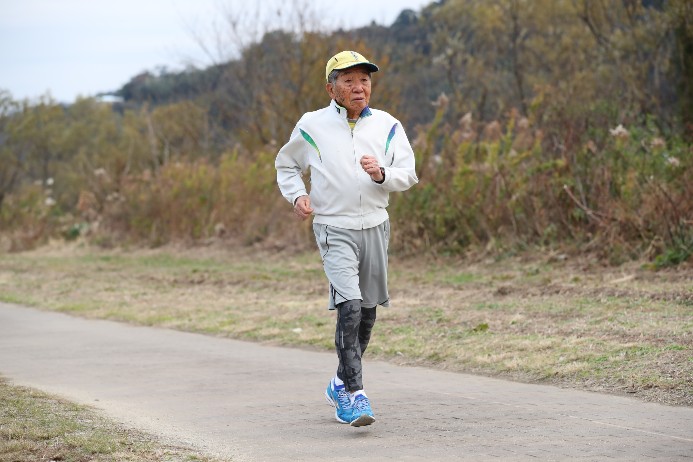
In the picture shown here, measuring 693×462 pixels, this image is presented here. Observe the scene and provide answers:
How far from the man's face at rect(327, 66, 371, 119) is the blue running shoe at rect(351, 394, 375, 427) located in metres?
1.53

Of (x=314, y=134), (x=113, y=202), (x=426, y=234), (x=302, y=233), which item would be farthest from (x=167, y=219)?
(x=314, y=134)

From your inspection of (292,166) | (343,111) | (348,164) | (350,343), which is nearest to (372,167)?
(348,164)

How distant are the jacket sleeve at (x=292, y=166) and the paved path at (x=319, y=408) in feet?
4.13

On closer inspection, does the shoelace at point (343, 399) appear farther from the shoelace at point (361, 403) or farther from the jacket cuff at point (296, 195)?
the jacket cuff at point (296, 195)

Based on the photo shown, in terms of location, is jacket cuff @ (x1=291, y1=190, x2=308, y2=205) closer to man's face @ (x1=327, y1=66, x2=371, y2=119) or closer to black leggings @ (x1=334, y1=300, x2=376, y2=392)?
man's face @ (x1=327, y1=66, x2=371, y2=119)

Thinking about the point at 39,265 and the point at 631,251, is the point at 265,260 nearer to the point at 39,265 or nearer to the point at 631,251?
the point at 39,265

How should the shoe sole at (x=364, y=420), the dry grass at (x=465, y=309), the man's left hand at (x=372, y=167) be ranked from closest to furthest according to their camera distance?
1. the shoe sole at (x=364, y=420)
2. the man's left hand at (x=372, y=167)
3. the dry grass at (x=465, y=309)

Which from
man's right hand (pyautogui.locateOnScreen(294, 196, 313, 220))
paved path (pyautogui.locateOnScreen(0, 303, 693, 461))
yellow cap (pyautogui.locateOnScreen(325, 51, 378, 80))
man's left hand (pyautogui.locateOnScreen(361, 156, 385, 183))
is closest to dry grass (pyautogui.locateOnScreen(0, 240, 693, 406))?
paved path (pyautogui.locateOnScreen(0, 303, 693, 461))

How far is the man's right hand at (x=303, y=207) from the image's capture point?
638cm

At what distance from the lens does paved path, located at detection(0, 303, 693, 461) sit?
566cm

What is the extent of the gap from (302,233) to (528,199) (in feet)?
18.3

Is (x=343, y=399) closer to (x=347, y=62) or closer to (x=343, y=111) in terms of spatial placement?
(x=343, y=111)

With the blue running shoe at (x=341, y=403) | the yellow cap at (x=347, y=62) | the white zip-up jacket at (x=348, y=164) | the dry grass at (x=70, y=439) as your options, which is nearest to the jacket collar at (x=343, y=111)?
the white zip-up jacket at (x=348, y=164)

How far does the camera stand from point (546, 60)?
3966 centimetres
